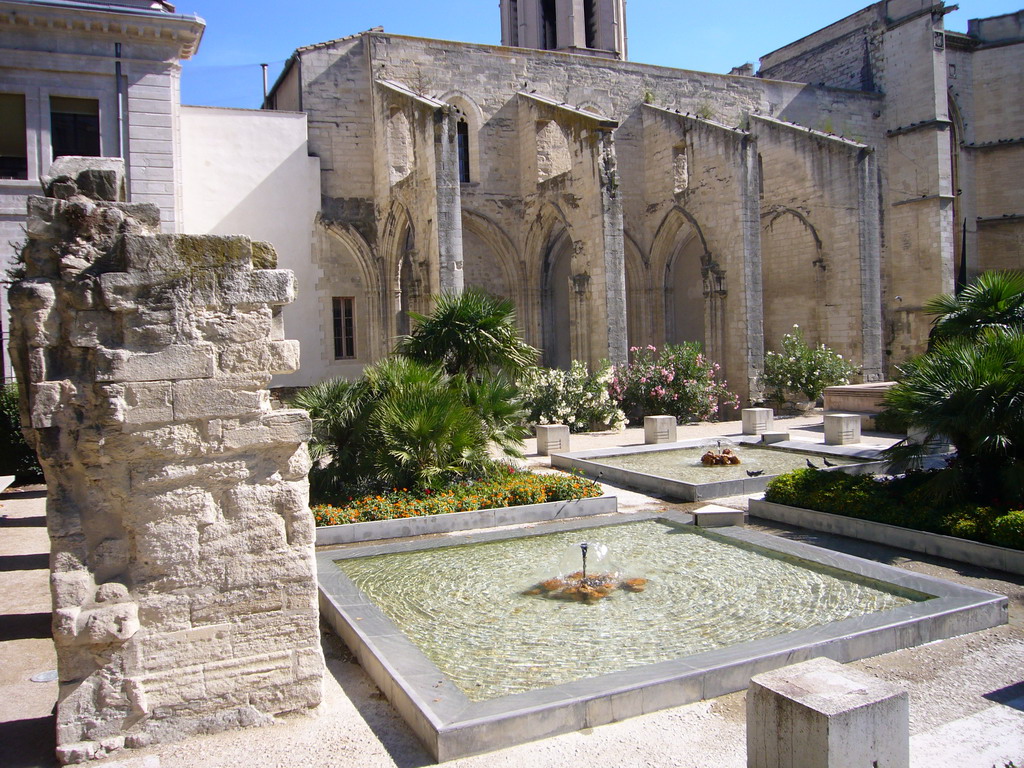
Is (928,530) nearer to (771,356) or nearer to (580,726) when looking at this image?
(580,726)

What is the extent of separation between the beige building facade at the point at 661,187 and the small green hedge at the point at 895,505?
880cm

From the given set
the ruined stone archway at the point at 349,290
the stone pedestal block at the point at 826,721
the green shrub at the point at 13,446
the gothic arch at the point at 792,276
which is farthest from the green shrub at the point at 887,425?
the green shrub at the point at 13,446

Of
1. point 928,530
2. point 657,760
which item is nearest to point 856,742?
point 657,760

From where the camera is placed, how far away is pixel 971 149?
26000 millimetres

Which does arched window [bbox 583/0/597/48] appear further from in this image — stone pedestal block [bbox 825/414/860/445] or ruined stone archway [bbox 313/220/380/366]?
stone pedestal block [bbox 825/414/860/445]

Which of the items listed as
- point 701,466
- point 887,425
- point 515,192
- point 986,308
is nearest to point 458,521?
point 701,466

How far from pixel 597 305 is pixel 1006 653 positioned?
1352 cm

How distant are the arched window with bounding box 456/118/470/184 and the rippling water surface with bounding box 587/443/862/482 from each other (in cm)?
1044

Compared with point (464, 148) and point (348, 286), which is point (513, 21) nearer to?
point (464, 148)

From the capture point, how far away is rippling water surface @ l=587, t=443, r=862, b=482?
1084 centimetres

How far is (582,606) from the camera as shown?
550 centimetres

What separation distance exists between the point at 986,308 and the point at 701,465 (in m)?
4.17

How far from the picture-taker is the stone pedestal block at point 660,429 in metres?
13.7

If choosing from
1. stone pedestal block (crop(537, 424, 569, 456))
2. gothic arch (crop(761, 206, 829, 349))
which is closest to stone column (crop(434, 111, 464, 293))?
stone pedestal block (crop(537, 424, 569, 456))
